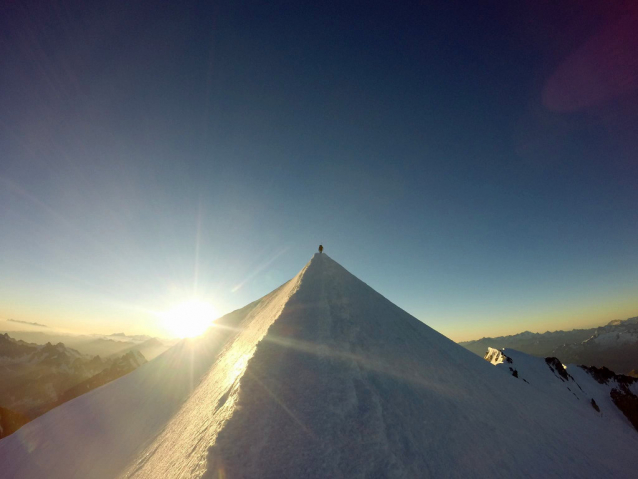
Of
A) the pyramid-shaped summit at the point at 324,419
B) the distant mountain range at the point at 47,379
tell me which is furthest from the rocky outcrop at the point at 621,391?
the distant mountain range at the point at 47,379

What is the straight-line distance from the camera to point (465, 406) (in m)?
9.57

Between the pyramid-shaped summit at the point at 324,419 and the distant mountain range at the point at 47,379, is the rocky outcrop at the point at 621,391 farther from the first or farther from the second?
the distant mountain range at the point at 47,379

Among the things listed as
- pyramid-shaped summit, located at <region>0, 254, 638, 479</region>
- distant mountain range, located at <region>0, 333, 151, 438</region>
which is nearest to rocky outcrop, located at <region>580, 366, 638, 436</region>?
pyramid-shaped summit, located at <region>0, 254, 638, 479</region>

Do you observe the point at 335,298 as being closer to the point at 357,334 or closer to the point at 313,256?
the point at 357,334

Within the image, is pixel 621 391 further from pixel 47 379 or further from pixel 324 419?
pixel 47 379

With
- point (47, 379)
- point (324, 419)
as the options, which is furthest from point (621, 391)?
point (47, 379)

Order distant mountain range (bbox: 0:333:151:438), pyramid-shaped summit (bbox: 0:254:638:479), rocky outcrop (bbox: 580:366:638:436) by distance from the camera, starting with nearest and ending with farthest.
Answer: pyramid-shaped summit (bbox: 0:254:638:479), rocky outcrop (bbox: 580:366:638:436), distant mountain range (bbox: 0:333:151:438)

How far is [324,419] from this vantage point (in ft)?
21.0

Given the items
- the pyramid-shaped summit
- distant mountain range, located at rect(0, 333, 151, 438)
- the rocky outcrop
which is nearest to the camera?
the pyramid-shaped summit

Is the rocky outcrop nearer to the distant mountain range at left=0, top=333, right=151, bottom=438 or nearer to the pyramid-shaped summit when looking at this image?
the pyramid-shaped summit

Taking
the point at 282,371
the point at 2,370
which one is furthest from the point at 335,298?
the point at 2,370

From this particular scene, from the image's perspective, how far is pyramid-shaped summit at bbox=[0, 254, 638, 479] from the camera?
5.77 m

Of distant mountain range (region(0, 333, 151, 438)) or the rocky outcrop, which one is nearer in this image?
the rocky outcrop

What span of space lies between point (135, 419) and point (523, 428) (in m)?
21.0
